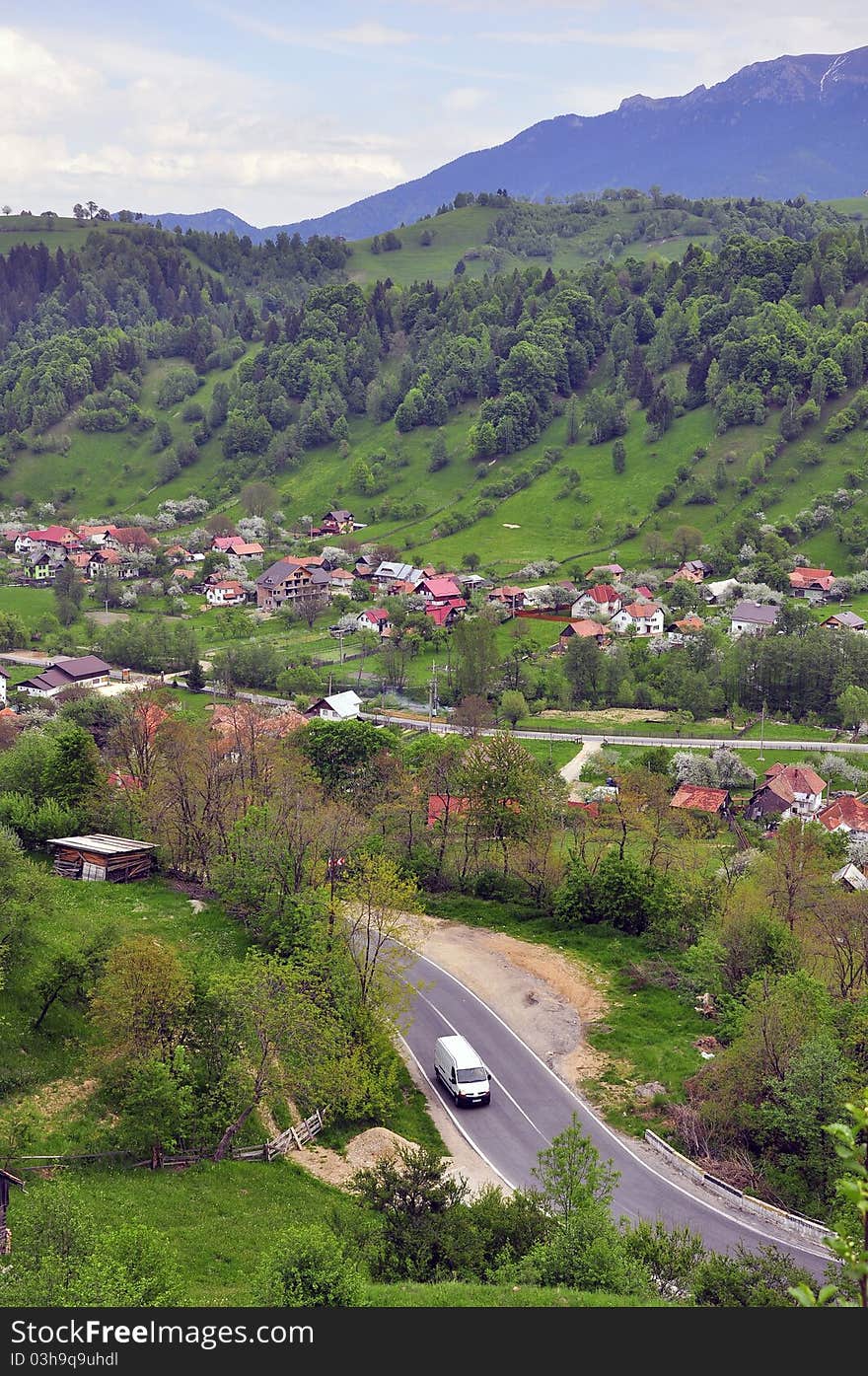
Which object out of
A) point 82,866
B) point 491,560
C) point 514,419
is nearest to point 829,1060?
point 82,866

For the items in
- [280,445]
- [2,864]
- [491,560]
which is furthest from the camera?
[280,445]

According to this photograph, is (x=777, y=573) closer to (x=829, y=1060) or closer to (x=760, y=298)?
(x=760, y=298)

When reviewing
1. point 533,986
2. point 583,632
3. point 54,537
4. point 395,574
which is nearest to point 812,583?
point 583,632

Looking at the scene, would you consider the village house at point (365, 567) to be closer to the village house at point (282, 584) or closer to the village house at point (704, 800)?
the village house at point (282, 584)

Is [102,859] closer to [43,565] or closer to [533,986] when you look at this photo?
[533,986]

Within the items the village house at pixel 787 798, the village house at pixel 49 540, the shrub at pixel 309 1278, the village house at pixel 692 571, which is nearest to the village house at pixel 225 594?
the village house at pixel 49 540
